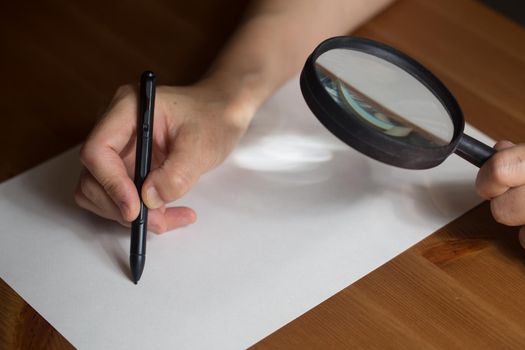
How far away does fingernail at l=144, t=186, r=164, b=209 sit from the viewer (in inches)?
38.0

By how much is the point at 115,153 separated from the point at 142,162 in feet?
0.13

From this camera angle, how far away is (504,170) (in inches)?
38.4

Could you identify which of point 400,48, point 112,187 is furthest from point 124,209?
point 400,48

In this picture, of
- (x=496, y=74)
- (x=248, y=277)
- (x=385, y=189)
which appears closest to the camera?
(x=248, y=277)

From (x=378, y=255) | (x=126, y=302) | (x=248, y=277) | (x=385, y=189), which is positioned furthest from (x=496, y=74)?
(x=126, y=302)

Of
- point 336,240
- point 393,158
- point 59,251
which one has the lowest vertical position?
point 59,251

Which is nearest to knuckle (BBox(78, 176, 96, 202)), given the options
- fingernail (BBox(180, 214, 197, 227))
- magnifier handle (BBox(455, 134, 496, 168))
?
fingernail (BBox(180, 214, 197, 227))

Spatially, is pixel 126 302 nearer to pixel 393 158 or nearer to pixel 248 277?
pixel 248 277

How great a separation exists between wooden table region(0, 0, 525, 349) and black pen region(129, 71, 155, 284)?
0.11 m

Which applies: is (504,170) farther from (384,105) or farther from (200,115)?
(200,115)

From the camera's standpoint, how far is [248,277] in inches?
38.8

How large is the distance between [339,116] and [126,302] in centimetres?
30

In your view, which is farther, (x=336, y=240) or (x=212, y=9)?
(x=212, y=9)

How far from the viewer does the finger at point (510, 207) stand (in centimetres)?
100
